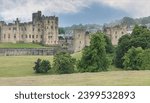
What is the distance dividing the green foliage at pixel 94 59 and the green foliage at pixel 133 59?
4.01 metres

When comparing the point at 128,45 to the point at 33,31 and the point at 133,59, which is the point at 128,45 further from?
the point at 33,31

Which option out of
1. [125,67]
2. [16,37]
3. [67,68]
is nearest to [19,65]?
[67,68]

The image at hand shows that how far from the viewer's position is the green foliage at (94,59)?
76.3 metres

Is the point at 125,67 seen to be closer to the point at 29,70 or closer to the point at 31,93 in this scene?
the point at 29,70

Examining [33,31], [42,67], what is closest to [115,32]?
[33,31]

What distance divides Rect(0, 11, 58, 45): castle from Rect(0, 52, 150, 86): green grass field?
1917 inches

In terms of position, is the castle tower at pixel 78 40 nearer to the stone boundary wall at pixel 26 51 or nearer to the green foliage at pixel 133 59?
the stone boundary wall at pixel 26 51

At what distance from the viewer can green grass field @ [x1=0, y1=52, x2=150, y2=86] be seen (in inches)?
1688

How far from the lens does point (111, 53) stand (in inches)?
4048

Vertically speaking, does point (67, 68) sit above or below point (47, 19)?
below

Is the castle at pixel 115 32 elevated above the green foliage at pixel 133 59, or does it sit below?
above

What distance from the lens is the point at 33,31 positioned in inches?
5822

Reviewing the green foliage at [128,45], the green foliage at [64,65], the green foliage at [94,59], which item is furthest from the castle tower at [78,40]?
the green foliage at [94,59]

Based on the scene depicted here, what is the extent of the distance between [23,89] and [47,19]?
117 meters
